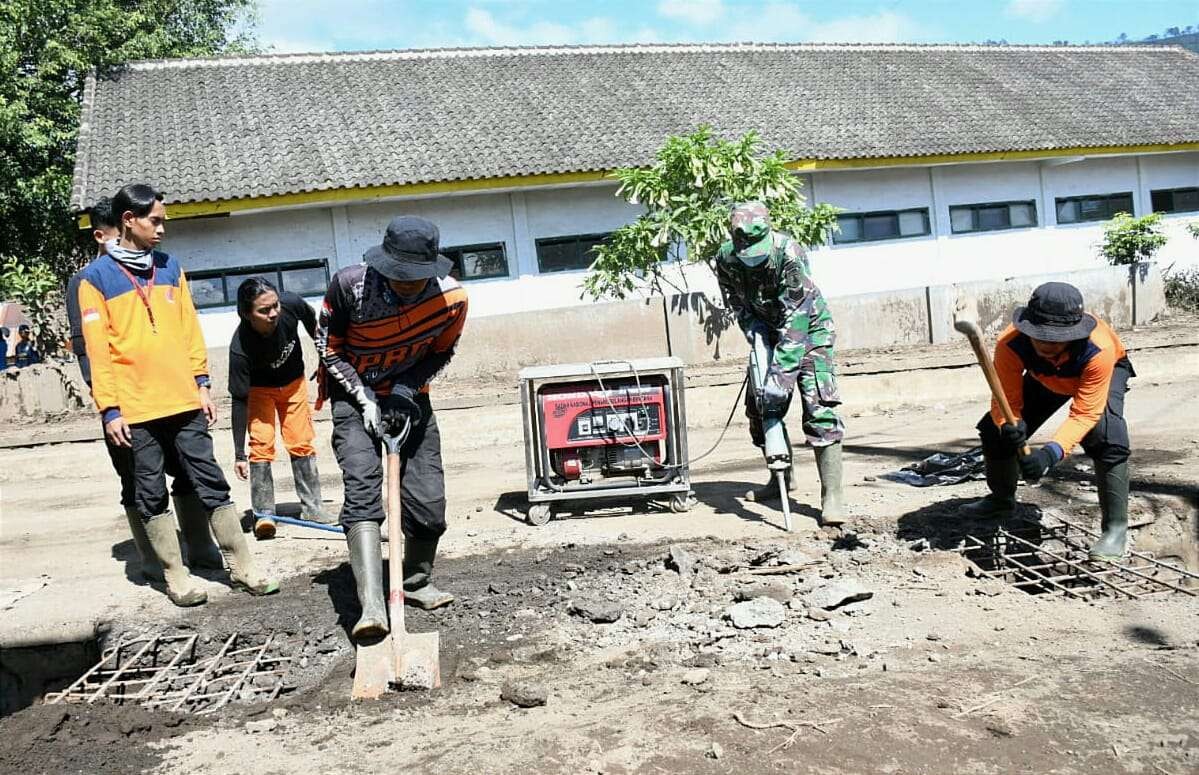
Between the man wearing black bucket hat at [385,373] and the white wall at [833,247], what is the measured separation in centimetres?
968

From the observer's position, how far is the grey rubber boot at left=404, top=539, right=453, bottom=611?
5012 mm

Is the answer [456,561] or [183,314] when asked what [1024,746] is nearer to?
[456,561]

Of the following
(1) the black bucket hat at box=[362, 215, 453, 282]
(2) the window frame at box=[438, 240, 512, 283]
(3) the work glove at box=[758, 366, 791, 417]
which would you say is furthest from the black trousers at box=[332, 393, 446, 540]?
(2) the window frame at box=[438, 240, 512, 283]

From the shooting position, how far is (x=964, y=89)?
22.1 metres

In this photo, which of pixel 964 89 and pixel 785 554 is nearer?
pixel 785 554

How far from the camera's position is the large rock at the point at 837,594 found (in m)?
4.91

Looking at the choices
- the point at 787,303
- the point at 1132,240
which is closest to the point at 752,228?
the point at 787,303

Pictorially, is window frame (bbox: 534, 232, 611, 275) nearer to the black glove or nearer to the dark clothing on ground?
the dark clothing on ground

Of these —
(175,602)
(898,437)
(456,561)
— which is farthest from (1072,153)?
(175,602)

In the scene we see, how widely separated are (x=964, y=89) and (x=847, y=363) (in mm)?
12551

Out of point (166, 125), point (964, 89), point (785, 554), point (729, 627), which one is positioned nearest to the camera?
point (729, 627)

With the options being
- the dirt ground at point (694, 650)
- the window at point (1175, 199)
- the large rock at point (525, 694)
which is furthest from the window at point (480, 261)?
the window at point (1175, 199)

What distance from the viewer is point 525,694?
4.04m

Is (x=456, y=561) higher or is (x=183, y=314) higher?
(x=183, y=314)
